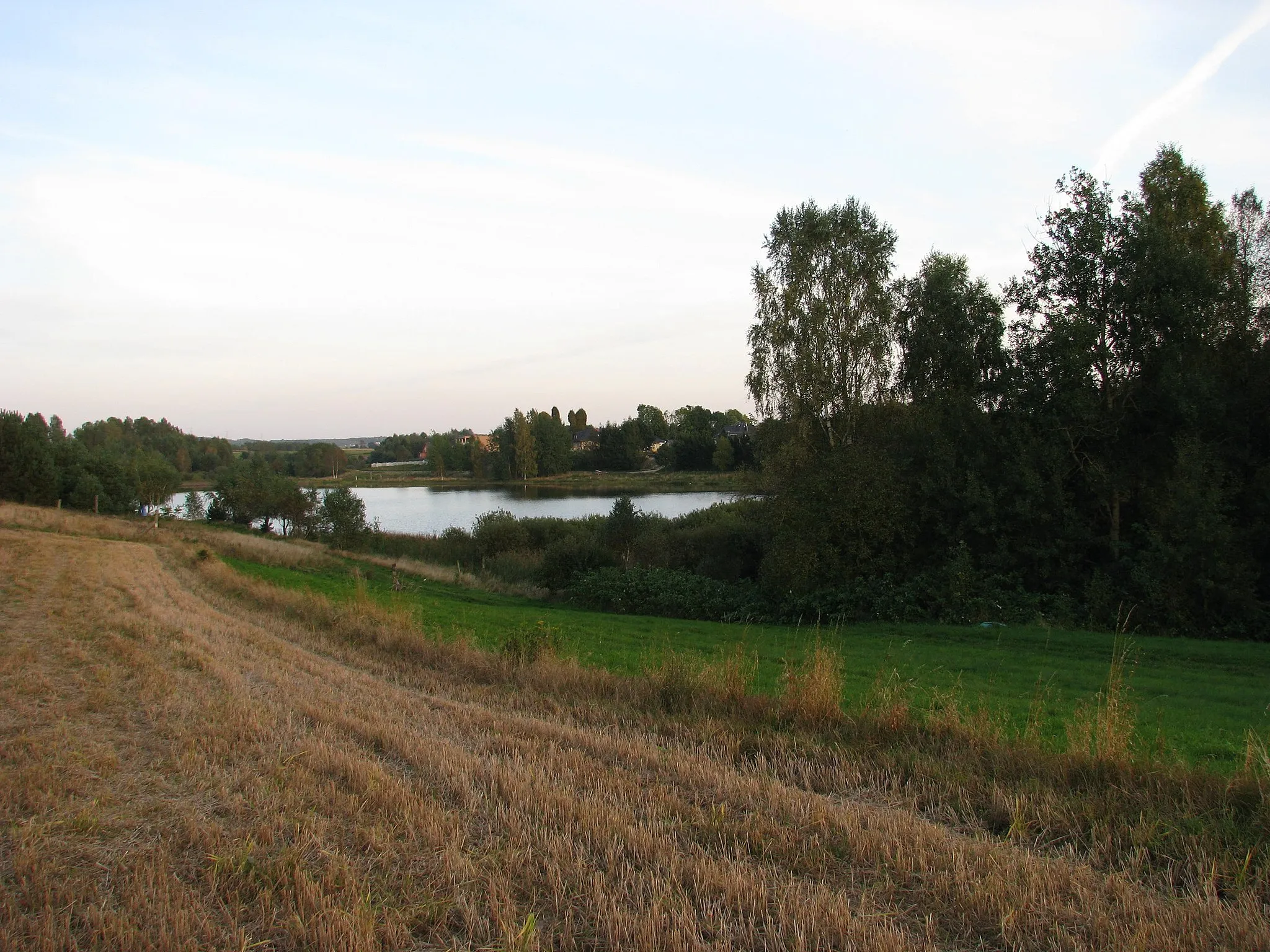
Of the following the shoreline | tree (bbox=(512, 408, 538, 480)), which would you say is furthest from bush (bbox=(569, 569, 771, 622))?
tree (bbox=(512, 408, 538, 480))

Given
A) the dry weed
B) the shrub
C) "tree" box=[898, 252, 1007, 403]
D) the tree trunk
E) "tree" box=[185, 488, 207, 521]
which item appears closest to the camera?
the dry weed

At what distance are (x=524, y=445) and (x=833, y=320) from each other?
275 feet

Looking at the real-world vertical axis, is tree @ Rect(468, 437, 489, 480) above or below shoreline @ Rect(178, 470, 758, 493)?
above

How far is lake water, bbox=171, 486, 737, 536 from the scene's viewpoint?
63.1m

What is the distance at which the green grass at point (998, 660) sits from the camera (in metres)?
9.09

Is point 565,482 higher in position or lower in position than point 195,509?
higher

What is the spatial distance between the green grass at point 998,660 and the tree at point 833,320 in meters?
10.1

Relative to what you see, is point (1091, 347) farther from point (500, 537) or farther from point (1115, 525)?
point (500, 537)

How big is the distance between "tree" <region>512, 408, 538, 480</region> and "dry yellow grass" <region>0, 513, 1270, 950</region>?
330 ft

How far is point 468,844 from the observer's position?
4602mm

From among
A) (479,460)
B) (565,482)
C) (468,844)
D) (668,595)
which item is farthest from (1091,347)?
(479,460)

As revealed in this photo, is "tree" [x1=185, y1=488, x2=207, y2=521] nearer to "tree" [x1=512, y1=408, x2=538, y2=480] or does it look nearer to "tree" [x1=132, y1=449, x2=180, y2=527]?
"tree" [x1=132, y1=449, x2=180, y2=527]

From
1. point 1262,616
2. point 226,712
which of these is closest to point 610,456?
point 1262,616

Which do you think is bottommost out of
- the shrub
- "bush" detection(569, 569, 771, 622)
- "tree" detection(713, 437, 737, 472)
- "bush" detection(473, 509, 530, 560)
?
"bush" detection(569, 569, 771, 622)
